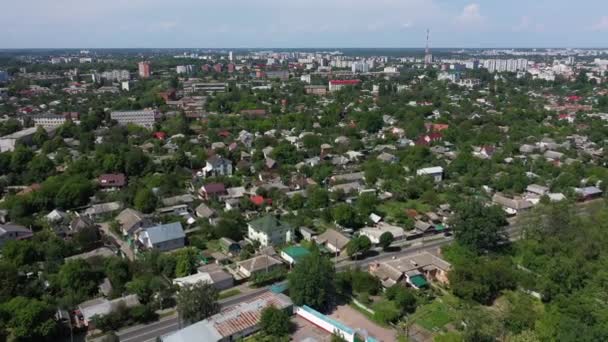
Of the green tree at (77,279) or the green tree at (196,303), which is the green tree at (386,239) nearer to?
the green tree at (196,303)

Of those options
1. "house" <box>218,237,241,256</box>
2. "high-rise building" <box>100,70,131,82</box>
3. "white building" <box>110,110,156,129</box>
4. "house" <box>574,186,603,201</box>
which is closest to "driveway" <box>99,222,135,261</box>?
"house" <box>218,237,241,256</box>

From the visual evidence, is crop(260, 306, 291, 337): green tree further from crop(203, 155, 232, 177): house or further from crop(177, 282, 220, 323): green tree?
crop(203, 155, 232, 177): house

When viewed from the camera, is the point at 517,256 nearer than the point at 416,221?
Yes

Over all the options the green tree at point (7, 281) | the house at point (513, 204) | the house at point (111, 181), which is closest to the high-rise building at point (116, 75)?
the house at point (111, 181)

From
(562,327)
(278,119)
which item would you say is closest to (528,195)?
(562,327)

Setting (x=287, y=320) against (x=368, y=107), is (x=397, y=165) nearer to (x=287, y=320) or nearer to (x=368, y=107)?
(x=287, y=320)

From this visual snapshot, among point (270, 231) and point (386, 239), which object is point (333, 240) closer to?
point (386, 239)

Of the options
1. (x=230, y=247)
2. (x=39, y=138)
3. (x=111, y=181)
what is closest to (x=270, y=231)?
(x=230, y=247)
